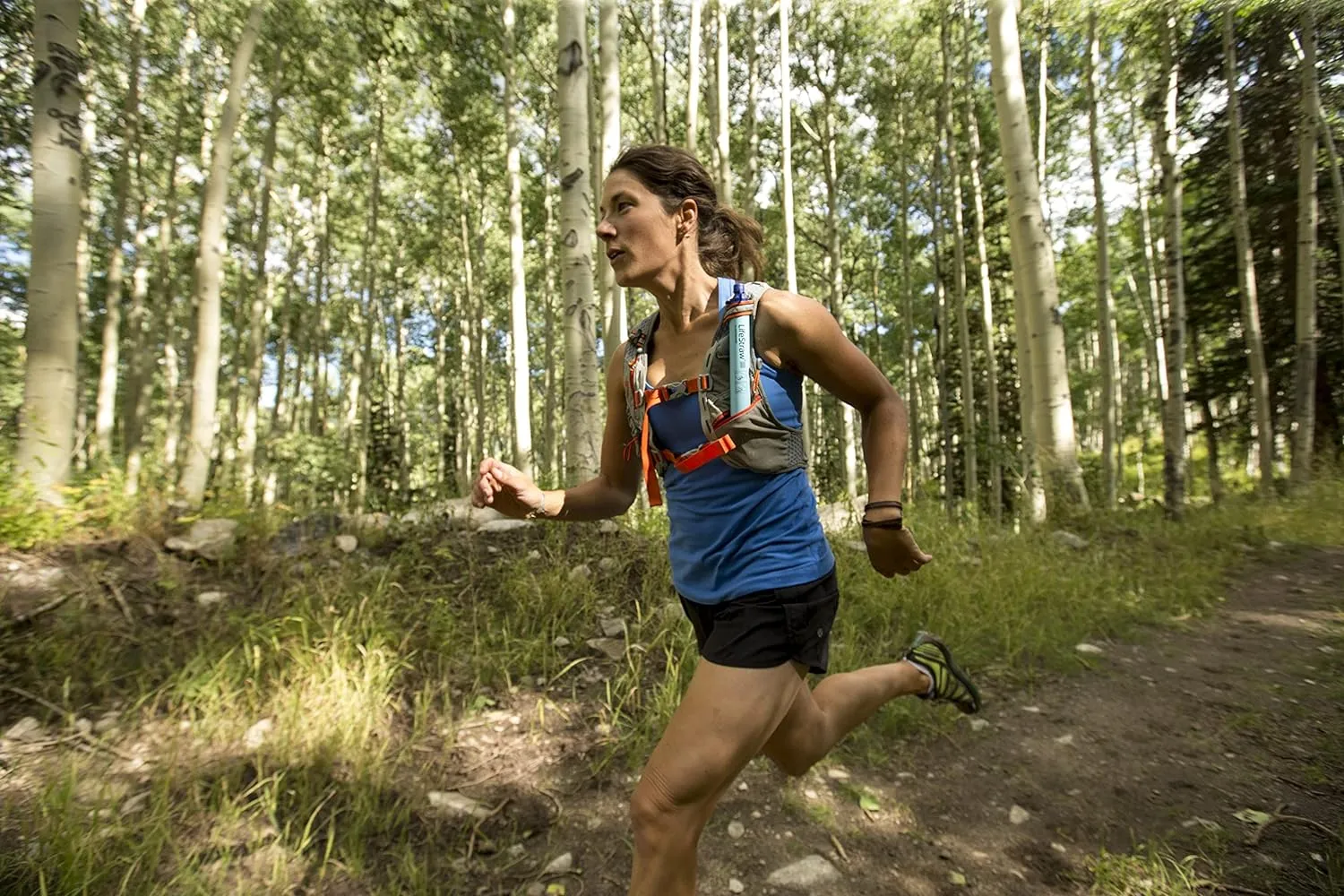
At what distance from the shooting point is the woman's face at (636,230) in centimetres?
168

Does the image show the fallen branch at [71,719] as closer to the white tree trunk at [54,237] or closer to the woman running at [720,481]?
the woman running at [720,481]

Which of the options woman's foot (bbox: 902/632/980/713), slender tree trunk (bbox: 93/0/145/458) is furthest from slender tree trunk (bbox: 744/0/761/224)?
slender tree trunk (bbox: 93/0/145/458)

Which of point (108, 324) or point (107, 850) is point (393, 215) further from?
point (107, 850)

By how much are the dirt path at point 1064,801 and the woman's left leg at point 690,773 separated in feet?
2.94

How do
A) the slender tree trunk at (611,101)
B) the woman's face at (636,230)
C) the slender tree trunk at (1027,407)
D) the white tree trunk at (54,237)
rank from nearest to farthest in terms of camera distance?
1. the woman's face at (636,230)
2. the white tree trunk at (54,237)
3. the slender tree trunk at (1027,407)
4. the slender tree trunk at (611,101)

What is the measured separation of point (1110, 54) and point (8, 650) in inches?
757

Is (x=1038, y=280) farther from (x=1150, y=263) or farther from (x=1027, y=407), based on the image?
(x=1150, y=263)

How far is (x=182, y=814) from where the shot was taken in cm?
218

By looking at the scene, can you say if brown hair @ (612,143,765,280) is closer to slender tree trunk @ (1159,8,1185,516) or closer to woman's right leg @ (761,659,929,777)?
woman's right leg @ (761,659,929,777)

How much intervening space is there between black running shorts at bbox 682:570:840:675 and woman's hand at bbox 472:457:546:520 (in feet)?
2.11

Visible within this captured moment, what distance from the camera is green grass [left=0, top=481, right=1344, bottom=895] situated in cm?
209

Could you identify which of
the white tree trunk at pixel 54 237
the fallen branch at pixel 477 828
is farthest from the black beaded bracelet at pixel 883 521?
the white tree trunk at pixel 54 237

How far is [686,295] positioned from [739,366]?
336 millimetres

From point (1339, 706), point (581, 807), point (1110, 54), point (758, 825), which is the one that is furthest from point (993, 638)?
point (1110, 54)
